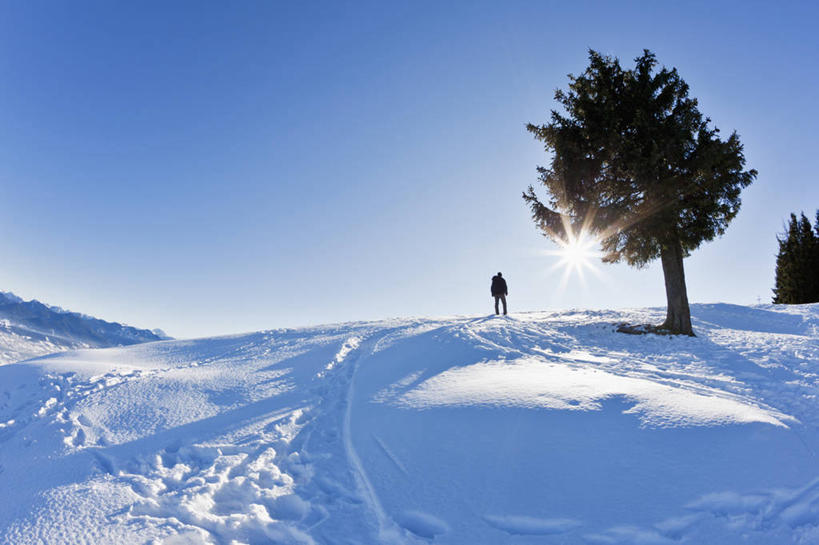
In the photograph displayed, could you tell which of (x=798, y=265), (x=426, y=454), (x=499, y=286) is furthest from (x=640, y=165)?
(x=798, y=265)

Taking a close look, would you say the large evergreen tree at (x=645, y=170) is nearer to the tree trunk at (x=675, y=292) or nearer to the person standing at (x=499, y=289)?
the tree trunk at (x=675, y=292)

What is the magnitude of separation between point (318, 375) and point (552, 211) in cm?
1028

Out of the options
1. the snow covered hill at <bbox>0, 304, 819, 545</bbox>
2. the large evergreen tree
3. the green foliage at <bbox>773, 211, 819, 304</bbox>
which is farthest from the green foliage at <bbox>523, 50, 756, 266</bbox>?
the green foliage at <bbox>773, 211, 819, 304</bbox>

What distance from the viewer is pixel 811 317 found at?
13.7m

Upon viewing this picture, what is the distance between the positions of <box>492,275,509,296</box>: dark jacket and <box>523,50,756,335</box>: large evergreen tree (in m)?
5.97

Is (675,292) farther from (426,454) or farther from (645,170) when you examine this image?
(426,454)

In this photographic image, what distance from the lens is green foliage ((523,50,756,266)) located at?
11438 millimetres

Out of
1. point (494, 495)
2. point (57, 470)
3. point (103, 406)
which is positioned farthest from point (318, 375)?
point (494, 495)

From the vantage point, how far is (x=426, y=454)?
443 centimetres

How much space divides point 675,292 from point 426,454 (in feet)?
38.7

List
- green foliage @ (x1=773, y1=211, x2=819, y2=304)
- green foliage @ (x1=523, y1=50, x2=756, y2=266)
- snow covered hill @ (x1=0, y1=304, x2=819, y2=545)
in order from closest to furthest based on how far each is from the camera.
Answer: snow covered hill @ (x1=0, y1=304, x2=819, y2=545)
green foliage @ (x1=523, y1=50, x2=756, y2=266)
green foliage @ (x1=773, y1=211, x2=819, y2=304)

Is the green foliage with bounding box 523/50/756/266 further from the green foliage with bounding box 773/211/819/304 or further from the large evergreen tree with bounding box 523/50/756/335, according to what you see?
the green foliage with bounding box 773/211/819/304

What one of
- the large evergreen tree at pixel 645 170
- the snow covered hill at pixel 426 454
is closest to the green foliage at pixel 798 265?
the large evergreen tree at pixel 645 170

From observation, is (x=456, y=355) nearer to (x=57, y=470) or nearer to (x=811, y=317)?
(x=57, y=470)
